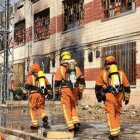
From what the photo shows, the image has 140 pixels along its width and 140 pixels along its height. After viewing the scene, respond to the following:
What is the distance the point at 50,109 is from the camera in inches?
833

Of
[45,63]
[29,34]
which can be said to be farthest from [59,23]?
[29,34]

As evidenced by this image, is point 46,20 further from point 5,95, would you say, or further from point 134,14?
point 134,14

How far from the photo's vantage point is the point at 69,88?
36.7 feet

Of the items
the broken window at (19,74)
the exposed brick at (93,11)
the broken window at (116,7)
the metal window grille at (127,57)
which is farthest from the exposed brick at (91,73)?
the broken window at (19,74)

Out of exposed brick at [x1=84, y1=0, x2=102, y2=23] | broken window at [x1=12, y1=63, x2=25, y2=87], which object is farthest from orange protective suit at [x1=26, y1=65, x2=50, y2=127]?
broken window at [x1=12, y1=63, x2=25, y2=87]

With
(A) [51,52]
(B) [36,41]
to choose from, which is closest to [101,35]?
(A) [51,52]

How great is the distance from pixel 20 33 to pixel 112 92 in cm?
2308

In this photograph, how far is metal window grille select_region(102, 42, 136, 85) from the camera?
18.8m

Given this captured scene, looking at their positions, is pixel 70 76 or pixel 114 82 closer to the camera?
pixel 114 82

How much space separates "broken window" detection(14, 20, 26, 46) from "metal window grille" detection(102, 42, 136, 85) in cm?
1260

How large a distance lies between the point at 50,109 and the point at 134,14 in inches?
232

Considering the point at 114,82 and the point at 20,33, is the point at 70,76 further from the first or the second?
Answer: the point at 20,33

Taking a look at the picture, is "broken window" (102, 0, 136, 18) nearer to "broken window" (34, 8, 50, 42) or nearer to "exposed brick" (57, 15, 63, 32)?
"exposed brick" (57, 15, 63, 32)

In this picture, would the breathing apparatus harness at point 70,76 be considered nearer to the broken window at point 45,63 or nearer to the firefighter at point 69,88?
the firefighter at point 69,88
